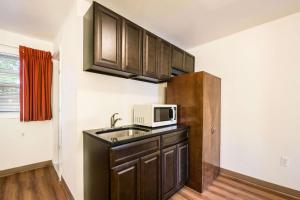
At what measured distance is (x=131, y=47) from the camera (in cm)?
188

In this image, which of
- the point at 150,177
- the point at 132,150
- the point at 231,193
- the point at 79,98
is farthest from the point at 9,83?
the point at 231,193

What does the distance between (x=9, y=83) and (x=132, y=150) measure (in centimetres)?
282

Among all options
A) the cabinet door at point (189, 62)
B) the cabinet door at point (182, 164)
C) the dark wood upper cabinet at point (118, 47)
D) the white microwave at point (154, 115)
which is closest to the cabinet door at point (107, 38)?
the dark wood upper cabinet at point (118, 47)

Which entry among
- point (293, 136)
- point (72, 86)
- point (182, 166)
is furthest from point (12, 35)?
point (293, 136)

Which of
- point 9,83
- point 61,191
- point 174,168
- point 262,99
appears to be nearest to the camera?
point 174,168

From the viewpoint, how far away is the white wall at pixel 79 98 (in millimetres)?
1737

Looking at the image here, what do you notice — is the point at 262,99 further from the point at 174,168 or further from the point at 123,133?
the point at 123,133

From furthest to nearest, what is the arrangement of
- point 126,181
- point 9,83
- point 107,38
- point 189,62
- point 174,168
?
point 189,62, point 9,83, point 174,168, point 107,38, point 126,181

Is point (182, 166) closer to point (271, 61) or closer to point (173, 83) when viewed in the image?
point (173, 83)

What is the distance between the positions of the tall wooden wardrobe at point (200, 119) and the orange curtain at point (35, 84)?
8.24 ft

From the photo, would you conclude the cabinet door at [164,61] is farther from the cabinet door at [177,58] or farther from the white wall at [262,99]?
the white wall at [262,99]

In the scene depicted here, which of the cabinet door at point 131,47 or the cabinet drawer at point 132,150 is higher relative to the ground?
the cabinet door at point 131,47

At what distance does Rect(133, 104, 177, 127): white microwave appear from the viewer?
204 cm

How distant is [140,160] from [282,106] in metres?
2.22
